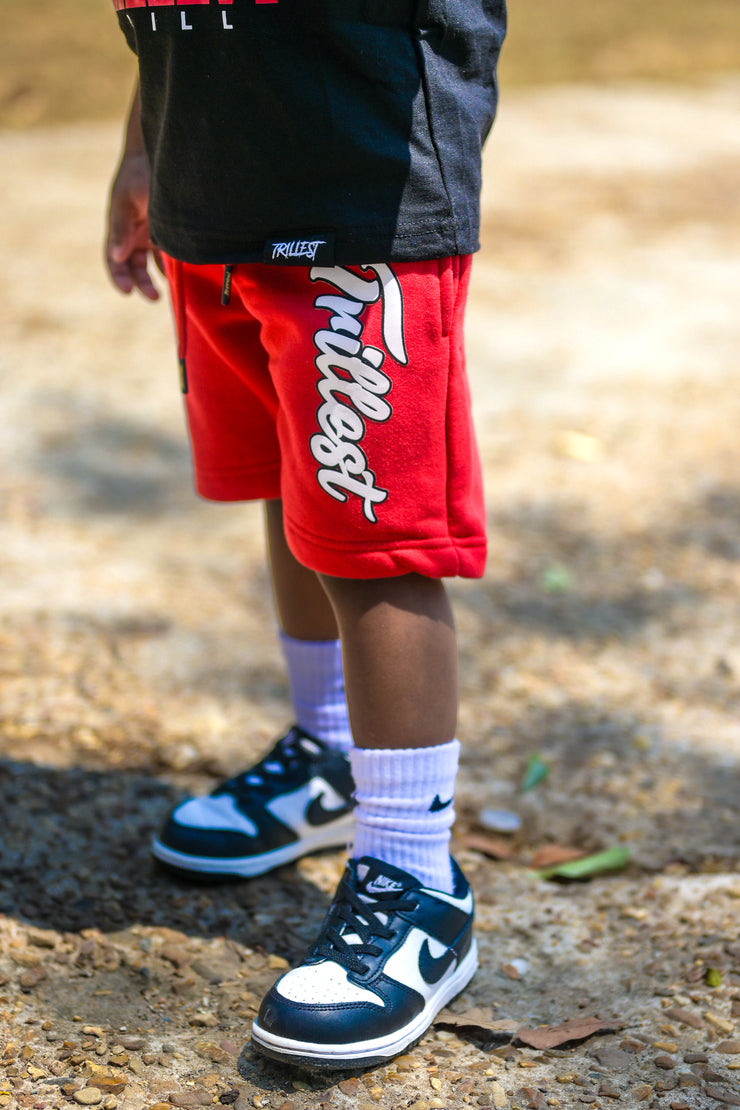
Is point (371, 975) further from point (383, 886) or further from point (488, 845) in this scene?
point (488, 845)

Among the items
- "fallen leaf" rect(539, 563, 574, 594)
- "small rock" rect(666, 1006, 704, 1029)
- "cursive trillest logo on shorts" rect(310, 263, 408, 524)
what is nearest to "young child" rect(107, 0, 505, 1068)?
"cursive trillest logo on shorts" rect(310, 263, 408, 524)

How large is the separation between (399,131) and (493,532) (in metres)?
1.30

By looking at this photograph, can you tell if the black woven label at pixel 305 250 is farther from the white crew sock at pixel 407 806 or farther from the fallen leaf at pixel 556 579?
the fallen leaf at pixel 556 579

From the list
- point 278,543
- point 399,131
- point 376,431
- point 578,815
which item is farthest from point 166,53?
point 578,815

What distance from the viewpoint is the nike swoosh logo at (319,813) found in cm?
142

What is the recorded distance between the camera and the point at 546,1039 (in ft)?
3.68

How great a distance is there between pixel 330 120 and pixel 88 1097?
0.88 meters

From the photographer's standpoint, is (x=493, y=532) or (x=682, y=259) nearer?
(x=493, y=532)

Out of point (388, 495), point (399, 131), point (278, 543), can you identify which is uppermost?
point (399, 131)

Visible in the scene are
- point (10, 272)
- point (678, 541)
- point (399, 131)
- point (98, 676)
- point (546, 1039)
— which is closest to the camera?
point (399, 131)

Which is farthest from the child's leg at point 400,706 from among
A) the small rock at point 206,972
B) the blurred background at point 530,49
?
the blurred background at point 530,49

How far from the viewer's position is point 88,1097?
40.3 inches

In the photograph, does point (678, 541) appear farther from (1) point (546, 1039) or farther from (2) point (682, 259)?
(2) point (682, 259)

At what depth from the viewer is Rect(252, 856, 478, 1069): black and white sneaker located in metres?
1.06
